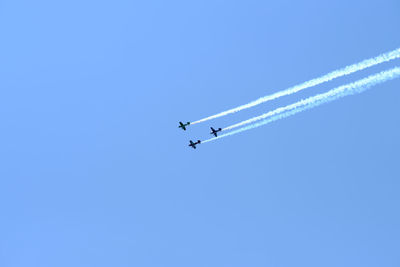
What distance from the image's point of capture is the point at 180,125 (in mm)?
50781

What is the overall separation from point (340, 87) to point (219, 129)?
49.6 feet

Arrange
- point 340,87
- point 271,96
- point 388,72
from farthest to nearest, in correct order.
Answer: point 271,96 < point 340,87 < point 388,72

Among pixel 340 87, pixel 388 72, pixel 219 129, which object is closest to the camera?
pixel 388 72

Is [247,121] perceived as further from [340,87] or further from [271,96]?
[340,87]

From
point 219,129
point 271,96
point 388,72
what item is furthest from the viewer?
point 219,129

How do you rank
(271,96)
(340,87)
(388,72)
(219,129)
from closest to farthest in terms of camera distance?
(388,72), (340,87), (271,96), (219,129)

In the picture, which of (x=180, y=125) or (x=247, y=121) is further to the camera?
(x=180, y=125)

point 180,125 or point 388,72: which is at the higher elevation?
point 180,125

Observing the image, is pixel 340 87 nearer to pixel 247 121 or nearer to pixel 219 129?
pixel 247 121

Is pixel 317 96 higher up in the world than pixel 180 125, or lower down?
lower down

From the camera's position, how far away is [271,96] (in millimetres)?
39875

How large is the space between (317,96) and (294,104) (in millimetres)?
1902

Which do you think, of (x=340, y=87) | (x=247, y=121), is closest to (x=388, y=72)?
(x=340, y=87)

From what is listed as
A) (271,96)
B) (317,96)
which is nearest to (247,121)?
(271,96)
